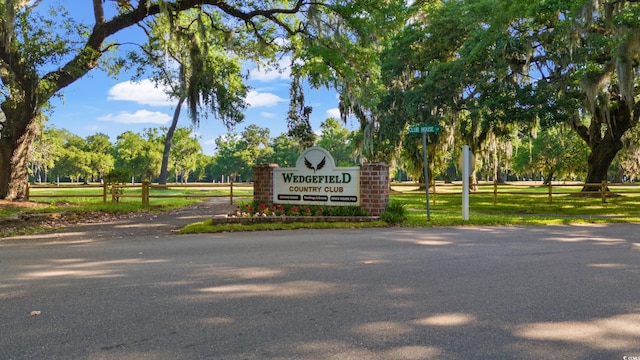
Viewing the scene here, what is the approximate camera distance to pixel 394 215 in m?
11.0

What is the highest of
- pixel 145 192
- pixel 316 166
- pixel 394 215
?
pixel 316 166

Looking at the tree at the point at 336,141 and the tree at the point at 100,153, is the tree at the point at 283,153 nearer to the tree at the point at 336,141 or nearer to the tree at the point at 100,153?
the tree at the point at 336,141

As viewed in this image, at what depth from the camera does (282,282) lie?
15.9 ft

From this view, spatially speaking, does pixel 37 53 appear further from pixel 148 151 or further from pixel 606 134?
pixel 148 151

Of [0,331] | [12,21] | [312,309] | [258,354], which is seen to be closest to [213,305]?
[312,309]

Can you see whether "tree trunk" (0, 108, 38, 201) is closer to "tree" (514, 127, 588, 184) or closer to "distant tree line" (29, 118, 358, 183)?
"distant tree line" (29, 118, 358, 183)

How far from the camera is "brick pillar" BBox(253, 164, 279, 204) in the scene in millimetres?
12367

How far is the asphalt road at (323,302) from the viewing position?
305 cm

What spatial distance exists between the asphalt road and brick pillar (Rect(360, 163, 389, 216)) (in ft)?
12.3

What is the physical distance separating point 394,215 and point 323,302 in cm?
722

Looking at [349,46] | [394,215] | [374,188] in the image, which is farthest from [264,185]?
[349,46]

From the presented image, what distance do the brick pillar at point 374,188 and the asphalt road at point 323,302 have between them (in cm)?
374

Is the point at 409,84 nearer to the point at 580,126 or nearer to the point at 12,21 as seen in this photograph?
the point at 580,126

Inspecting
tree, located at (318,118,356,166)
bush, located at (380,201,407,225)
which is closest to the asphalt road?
bush, located at (380,201,407,225)
